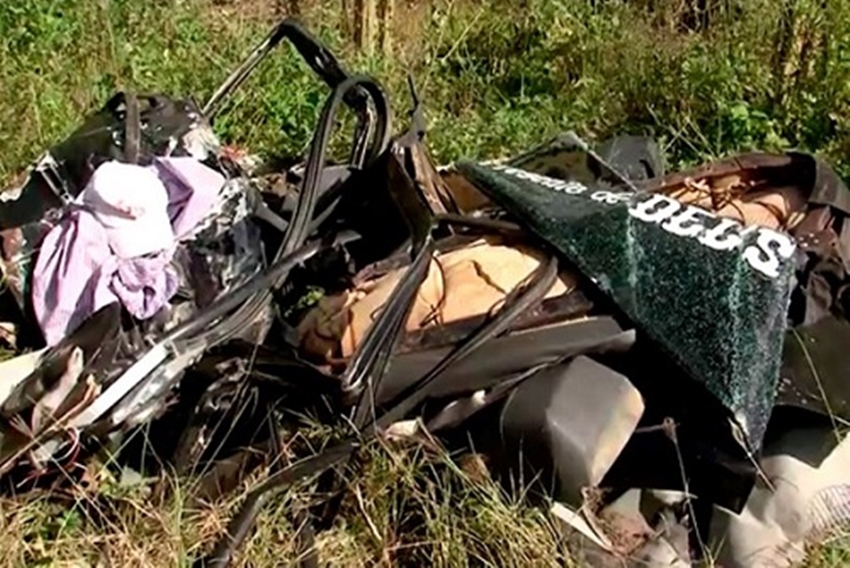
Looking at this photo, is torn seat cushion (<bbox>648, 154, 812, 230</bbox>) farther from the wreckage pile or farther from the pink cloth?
the pink cloth

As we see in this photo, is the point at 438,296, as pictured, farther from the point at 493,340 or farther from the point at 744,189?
the point at 744,189

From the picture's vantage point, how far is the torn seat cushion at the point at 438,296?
9.48 feet

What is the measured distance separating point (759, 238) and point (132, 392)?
131 centimetres

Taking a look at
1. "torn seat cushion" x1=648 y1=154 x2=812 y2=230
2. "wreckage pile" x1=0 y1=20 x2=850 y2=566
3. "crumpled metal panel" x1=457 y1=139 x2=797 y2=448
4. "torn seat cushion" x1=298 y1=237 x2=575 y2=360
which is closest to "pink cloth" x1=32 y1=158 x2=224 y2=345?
"wreckage pile" x1=0 y1=20 x2=850 y2=566

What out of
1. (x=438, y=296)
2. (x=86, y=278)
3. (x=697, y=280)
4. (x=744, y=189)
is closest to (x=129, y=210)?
(x=86, y=278)

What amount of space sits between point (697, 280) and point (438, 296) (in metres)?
0.53

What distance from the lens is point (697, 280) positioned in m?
2.80

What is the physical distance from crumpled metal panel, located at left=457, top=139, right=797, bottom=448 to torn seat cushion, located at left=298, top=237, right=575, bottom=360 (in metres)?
0.09

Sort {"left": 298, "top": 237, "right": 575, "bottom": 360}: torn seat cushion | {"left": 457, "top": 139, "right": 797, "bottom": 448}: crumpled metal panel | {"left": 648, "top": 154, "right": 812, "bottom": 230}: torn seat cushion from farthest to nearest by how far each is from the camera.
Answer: {"left": 648, "top": 154, "right": 812, "bottom": 230}: torn seat cushion, {"left": 298, "top": 237, "right": 575, "bottom": 360}: torn seat cushion, {"left": 457, "top": 139, "right": 797, "bottom": 448}: crumpled metal panel

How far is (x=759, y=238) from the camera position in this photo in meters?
2.83

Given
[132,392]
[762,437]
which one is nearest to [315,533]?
[132,392]

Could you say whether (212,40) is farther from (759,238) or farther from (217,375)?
(759,238)

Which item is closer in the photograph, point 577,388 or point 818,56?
point 577,388

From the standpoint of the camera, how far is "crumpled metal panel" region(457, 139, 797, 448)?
107 inches
